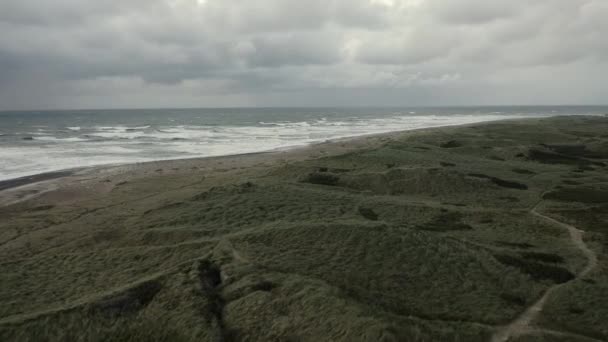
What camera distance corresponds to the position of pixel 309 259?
19750mm

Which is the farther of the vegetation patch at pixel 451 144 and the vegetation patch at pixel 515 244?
the vegetation patch at pixel 451 144

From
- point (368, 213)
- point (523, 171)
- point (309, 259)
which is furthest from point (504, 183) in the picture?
point (309, 259)

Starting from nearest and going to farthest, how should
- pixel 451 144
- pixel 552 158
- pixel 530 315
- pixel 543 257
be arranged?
pixel 530 315
pixel 543 257
pixel 552 158
pixel 451 144

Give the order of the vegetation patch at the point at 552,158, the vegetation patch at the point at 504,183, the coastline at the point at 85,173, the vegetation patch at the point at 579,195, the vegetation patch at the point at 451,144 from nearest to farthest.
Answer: the vegetation patch at the point at 579,195
the vegetation patch at the point at 504,183
the coastline at the point at 85,173
the vegetation patch at the point at 552,158
the vegetation patch at the point at 451,144

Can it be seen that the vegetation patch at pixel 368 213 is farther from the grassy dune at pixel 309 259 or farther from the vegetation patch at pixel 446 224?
the vegetation patch at pixel 446 224

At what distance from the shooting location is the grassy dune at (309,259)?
15055 mm

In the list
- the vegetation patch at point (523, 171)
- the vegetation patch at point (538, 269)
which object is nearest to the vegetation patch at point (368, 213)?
the vegetation patch at point (538, 269)

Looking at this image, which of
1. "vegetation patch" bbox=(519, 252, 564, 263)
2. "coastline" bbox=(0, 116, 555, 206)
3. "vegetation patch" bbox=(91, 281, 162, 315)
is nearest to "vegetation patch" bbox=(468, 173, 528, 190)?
"vegetation patch" bbox=(519, 252, 564, 263)

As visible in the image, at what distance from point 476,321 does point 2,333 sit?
53.9 feet

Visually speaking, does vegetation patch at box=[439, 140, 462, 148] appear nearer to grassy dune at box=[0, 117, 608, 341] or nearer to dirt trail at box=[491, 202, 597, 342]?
grassy dune at box=[0, 117, 608, 341]

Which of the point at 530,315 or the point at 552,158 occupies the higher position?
the point at 552,158

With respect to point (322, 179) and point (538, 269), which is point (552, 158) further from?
point (538, 269)

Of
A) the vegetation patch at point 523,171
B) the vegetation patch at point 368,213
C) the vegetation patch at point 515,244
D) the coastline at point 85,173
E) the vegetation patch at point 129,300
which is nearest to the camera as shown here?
the vegetation patch at point 129,300

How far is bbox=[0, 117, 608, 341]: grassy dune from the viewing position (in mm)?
15055
